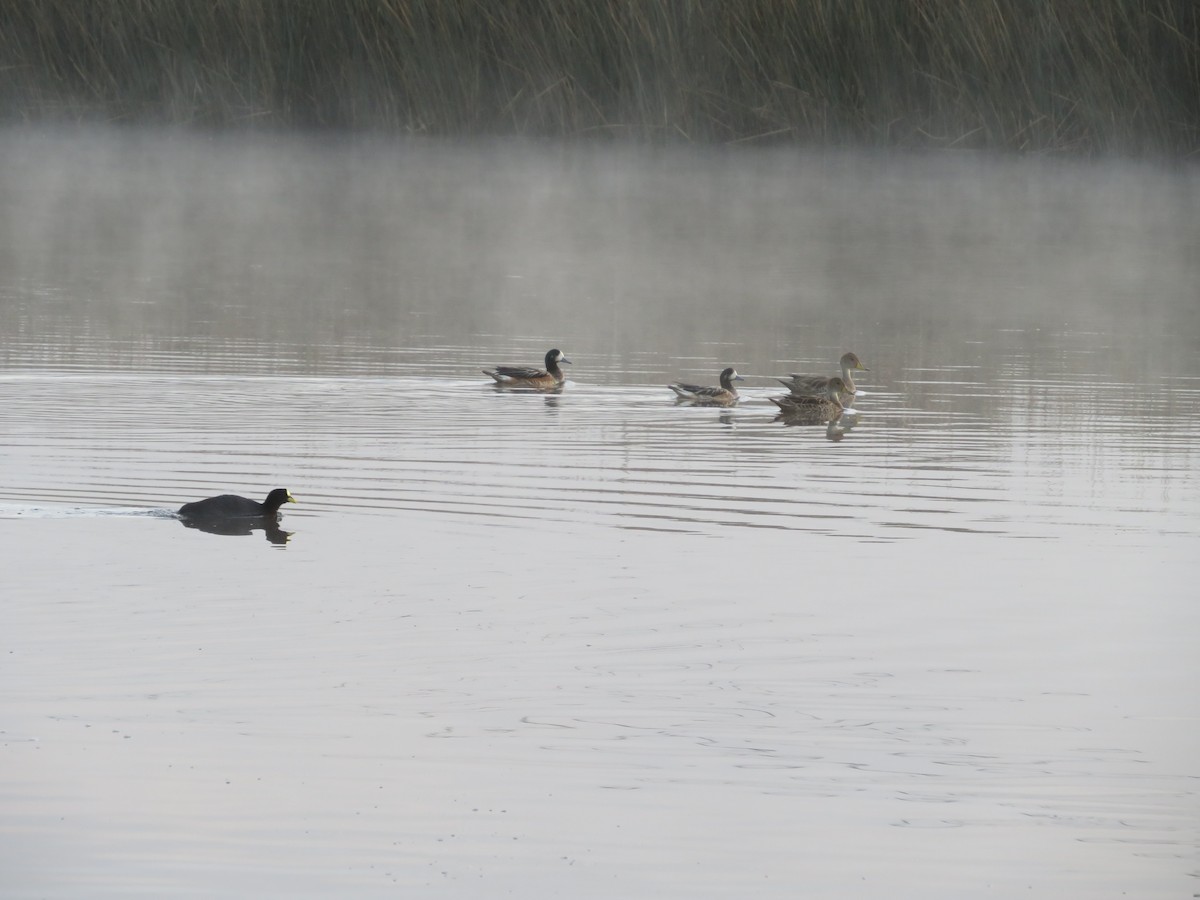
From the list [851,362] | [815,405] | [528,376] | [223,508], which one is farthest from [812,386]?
[223,508]

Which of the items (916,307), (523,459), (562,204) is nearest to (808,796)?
(523,459)

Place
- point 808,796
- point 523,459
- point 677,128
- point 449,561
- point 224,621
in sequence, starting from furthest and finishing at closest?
point 677,128, point 523,459, point 449,561, point 224,621, point 808,796

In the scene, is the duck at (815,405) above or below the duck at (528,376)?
below

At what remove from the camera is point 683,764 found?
6047 millimetres

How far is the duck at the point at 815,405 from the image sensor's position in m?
13.8

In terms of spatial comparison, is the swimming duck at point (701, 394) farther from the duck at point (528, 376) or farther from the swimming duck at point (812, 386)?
the duck at point (528, 376)

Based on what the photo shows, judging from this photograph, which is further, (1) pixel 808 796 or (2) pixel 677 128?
(2) pixel 677 128

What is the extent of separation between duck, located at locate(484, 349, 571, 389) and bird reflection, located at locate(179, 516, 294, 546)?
5.55 m

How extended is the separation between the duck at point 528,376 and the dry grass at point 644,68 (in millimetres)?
14590

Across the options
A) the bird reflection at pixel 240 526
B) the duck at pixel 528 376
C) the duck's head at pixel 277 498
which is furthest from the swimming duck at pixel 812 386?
the bird reflection at pixel 240 526

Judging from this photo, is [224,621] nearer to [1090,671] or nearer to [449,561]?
[449,561]

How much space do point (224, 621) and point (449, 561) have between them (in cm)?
136

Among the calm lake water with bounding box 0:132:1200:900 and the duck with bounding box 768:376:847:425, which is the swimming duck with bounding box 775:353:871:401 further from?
the calm lake water with bounding box 0:132:1200:900

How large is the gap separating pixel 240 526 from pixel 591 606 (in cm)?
204
